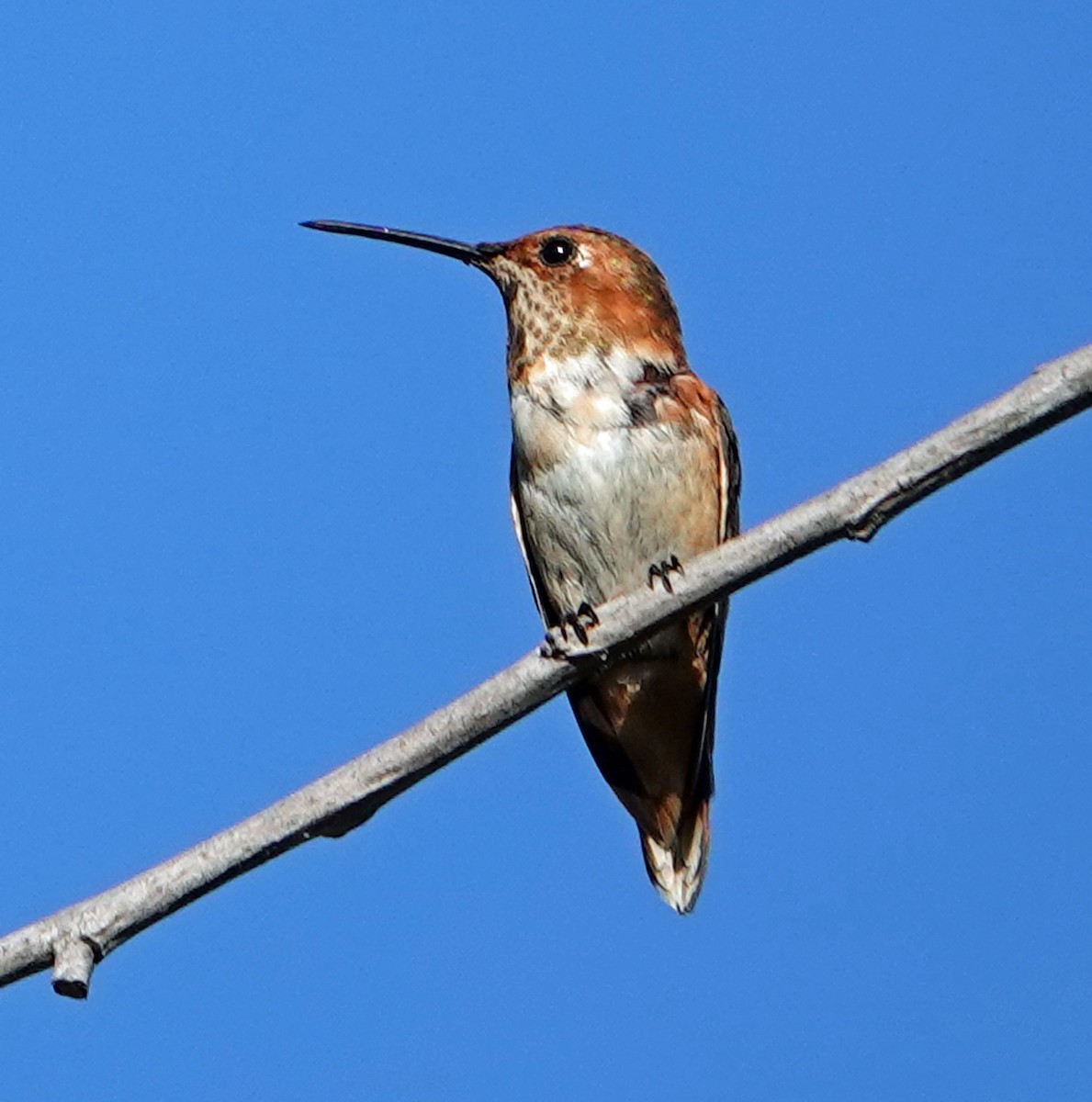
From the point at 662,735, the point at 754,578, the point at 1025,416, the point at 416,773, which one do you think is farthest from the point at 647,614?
the point at 662,735

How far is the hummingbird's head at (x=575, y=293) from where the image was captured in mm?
7137

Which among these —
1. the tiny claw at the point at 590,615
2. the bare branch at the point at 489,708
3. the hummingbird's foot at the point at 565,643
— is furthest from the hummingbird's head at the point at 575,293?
the bare branch at the point at 489,708

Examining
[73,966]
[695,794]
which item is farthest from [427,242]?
[73,966]

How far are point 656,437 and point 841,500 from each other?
8.70 feet

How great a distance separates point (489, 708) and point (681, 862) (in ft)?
10.2

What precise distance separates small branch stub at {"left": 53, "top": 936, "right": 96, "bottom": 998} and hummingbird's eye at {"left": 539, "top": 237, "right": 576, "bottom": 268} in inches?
164

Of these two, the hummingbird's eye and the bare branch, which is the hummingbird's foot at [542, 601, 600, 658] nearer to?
the bare branch

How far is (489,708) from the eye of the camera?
4289 mm

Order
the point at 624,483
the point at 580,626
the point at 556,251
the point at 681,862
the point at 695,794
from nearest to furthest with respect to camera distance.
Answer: the point at 580,626
the point at 624,483
the point at 681,862
the point at 695,794
the point at 556,251

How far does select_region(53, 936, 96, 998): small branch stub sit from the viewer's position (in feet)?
12.3

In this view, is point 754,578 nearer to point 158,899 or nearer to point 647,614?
point 647,614

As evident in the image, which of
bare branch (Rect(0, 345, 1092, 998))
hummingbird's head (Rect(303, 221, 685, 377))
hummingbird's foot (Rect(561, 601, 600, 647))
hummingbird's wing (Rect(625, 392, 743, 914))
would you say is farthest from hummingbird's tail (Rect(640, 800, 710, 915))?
bare branch (Rect(0, 345, 1092, 998))

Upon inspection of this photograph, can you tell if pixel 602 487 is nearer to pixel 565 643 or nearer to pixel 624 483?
pixel 624 483

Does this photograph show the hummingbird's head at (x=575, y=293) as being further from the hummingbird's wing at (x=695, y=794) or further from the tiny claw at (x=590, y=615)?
the tiny claw at (x=590, y=615)
